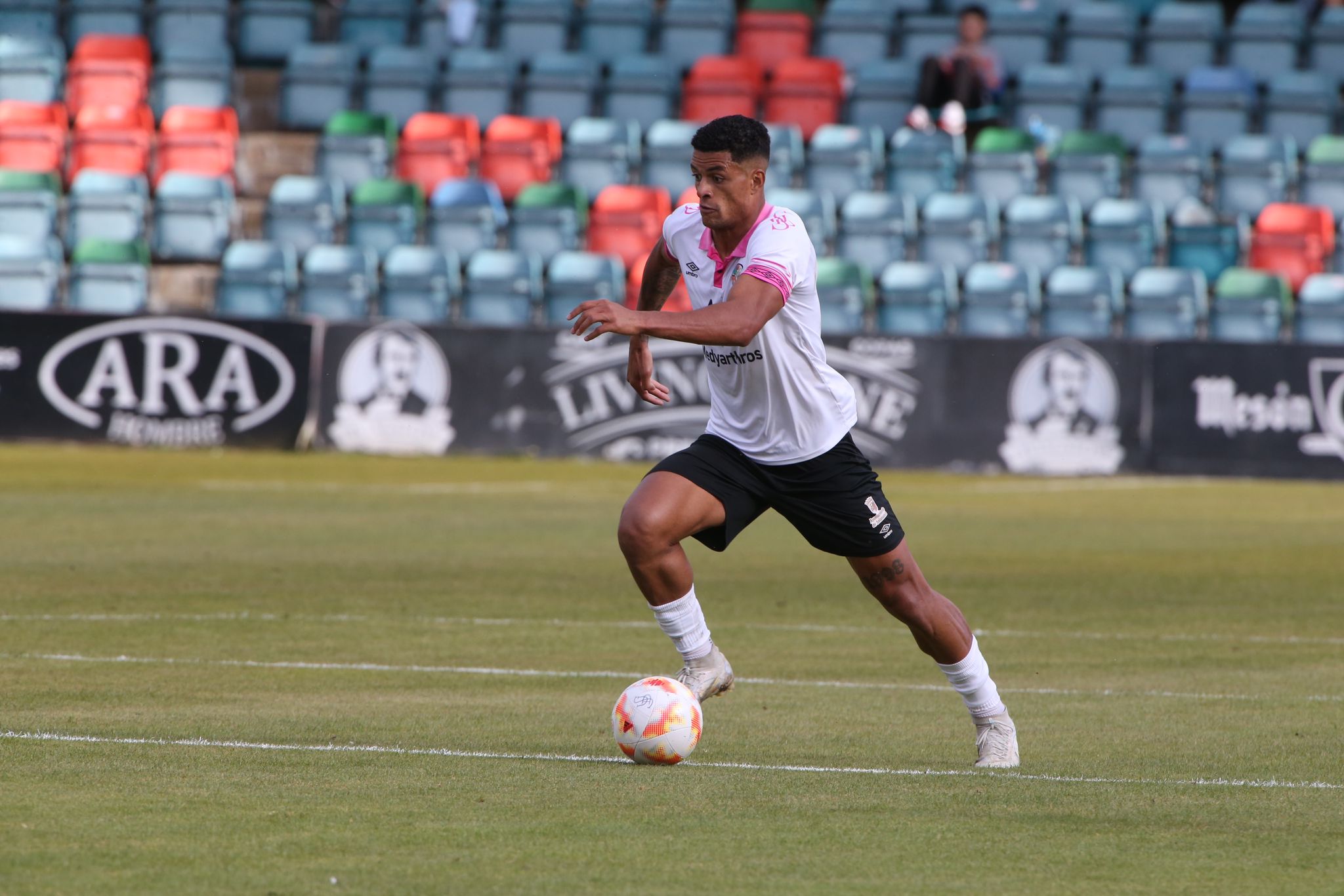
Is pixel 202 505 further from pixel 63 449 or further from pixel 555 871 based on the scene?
pixel 555 871

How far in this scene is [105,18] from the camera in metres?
29.0

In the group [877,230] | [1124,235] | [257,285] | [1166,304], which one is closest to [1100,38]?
[1124,235]

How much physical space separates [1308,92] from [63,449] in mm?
16660

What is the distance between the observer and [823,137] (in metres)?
26.1

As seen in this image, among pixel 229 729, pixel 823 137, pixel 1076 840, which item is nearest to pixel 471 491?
pixel 823 137

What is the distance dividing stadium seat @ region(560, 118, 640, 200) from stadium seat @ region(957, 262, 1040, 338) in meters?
5.05

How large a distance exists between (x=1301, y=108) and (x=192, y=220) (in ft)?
48.5

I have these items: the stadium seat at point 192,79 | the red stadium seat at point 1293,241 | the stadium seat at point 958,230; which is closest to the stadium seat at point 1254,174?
the red stadium seat at point 1293,241

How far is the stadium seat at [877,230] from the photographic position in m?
25.2

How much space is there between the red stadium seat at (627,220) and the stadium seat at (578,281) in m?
0.50

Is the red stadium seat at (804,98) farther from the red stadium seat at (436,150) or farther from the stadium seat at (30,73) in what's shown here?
the stadium seat at (30,73)

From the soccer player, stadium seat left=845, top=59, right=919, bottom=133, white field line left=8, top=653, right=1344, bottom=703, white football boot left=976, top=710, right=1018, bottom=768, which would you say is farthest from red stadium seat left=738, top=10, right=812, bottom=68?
white football boot left=976, top=710, right=1018, bottom=768

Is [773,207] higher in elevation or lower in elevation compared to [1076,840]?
higher

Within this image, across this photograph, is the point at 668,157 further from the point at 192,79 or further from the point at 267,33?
the point at 192,79
